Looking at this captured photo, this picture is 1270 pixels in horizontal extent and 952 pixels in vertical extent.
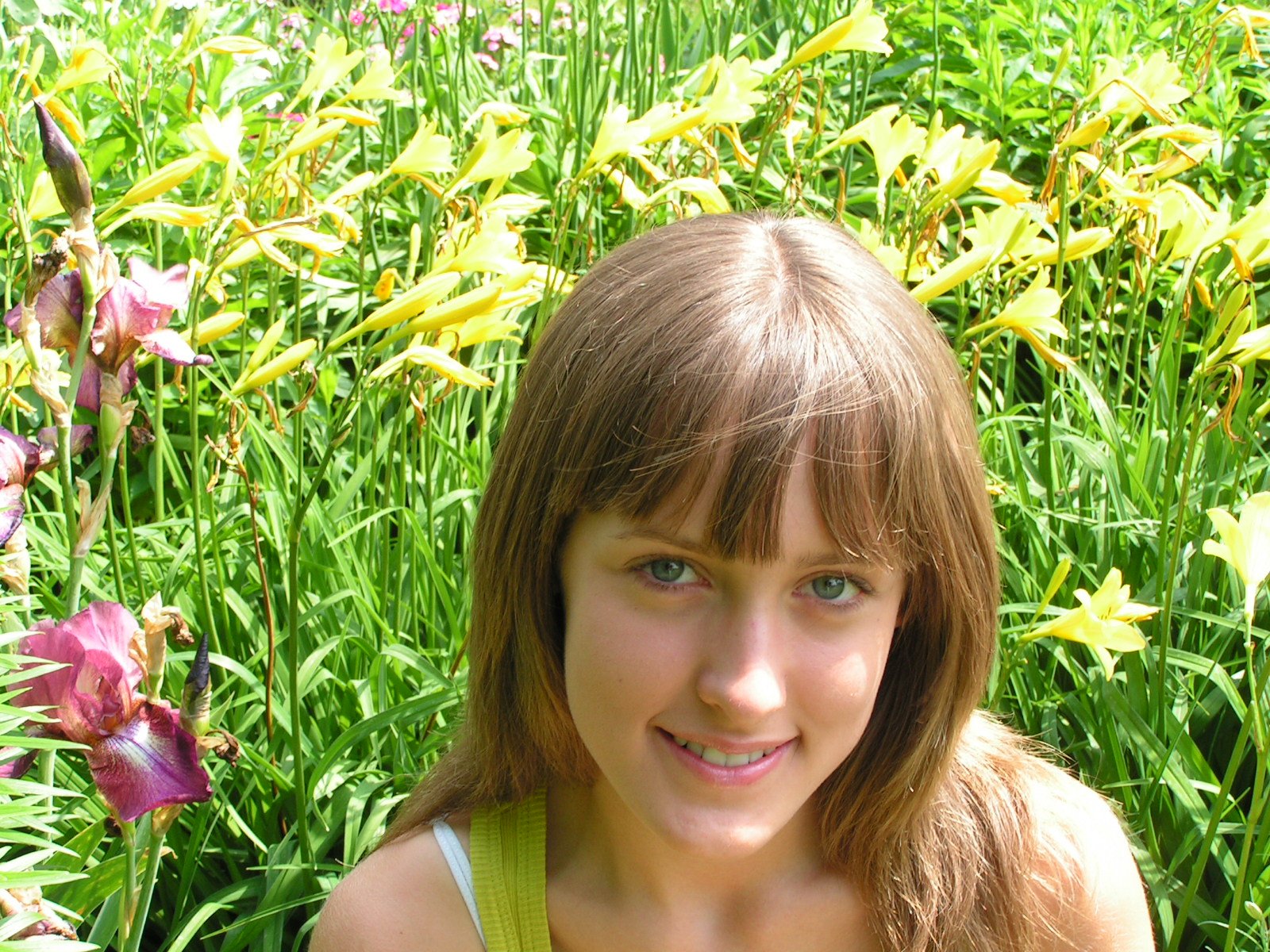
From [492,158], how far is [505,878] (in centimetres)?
95

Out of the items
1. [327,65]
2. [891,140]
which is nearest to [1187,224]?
[891,140]

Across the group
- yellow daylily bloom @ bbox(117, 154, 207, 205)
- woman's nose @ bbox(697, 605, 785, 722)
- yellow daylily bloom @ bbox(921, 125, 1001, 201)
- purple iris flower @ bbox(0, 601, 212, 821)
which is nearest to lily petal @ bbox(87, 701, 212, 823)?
purple iris flower @ bbox(0, 601, 212, 821)

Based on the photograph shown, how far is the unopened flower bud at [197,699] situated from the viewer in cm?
96

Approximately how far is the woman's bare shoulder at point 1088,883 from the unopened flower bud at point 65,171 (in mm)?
1072

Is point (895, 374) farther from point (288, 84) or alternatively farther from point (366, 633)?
point (288, 84)

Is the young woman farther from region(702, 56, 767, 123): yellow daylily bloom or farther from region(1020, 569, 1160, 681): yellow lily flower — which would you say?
region(702, 56, 767, 123): yellow daylily bloom

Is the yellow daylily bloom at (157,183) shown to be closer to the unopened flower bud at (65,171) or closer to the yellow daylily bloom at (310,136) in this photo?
the yellow daylily bloom at (310,136)

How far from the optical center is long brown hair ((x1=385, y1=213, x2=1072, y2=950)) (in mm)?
1142

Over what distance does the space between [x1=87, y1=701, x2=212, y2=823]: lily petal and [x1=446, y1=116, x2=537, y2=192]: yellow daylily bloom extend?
99 cm

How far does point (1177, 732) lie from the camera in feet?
5.84

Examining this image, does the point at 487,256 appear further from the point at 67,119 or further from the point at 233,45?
the point at 233,45

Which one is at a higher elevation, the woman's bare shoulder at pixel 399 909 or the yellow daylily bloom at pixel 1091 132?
the yellow daylily bloom at pixel 1091 132

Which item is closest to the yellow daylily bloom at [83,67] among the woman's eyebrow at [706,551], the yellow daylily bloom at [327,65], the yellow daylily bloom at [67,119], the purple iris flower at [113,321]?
the yellow daylily bloom at [67,119]

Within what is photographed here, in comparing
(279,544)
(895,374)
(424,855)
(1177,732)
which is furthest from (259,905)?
(1177,732)
